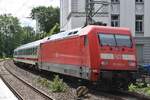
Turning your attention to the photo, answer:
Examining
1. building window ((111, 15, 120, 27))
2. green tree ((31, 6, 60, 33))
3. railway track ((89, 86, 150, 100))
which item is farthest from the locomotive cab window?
green tree ((31, 6, 60, 33))

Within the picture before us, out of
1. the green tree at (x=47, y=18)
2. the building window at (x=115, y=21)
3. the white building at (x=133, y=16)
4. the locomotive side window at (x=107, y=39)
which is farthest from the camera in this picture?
the green tree at (x=47, y=18)

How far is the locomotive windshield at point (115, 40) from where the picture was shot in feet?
66.6

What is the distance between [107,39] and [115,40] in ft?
1.27

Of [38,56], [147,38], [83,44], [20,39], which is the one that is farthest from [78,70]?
[20,39]

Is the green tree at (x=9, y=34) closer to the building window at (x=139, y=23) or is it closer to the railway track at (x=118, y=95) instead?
the building window at (x=139, y=23)

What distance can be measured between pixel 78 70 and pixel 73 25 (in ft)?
108

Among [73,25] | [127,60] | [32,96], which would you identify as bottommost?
[32,96]

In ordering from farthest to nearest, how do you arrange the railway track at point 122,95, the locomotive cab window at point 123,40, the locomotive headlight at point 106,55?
the locomotive cab window at point 123,40 → the locomotive headlight at point 106,55 → the railway track at point 122,95

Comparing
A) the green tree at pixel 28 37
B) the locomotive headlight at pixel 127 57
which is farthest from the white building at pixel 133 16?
the green tree at pixel 28 37

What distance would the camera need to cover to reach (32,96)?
2031cm

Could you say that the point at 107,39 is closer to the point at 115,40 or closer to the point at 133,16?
the point at 115,40

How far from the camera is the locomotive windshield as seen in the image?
20.3 meters

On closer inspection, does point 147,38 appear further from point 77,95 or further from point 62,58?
point 77,95

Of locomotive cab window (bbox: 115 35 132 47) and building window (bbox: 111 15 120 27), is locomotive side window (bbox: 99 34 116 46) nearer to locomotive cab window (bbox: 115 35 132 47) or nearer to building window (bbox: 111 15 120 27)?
locomotive cab window (bbox: 115 35 132 47)
